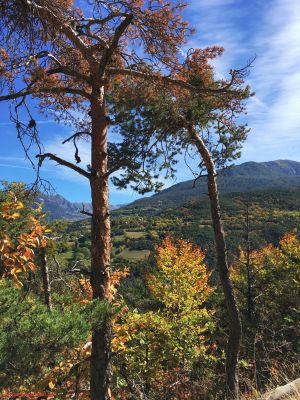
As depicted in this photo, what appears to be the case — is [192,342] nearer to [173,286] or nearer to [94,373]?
[173,286]

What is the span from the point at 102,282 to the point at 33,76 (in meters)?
3.27

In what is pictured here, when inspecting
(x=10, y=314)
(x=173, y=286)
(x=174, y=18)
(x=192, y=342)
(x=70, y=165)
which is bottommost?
(x=192, y=342)

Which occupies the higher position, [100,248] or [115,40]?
[115,40]

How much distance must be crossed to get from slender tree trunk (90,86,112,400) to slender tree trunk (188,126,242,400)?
4.58m

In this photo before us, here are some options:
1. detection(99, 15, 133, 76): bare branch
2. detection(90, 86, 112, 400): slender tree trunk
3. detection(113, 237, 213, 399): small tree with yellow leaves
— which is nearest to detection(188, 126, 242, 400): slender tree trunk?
detection(113, 237, 213, 399): small tree with yellow leaves

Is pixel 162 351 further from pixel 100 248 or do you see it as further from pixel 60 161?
pixel 60 161

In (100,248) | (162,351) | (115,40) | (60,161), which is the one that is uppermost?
(115,40)

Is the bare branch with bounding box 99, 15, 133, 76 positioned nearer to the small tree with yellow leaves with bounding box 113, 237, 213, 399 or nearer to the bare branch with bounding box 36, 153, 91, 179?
the bare branch with bounding box 36, 153, 91, 179

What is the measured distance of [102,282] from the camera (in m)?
6.04

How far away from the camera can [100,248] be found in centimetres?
614

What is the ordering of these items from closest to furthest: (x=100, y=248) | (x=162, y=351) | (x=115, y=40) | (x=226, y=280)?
(x=115, y=40)
(x=100, y=248)
(x=226, y=280)
(x=162, y=351)

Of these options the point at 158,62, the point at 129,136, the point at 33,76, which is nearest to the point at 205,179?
the point at 129,136

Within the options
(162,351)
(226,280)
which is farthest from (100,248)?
(162,351)

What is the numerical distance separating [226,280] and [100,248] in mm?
5835
